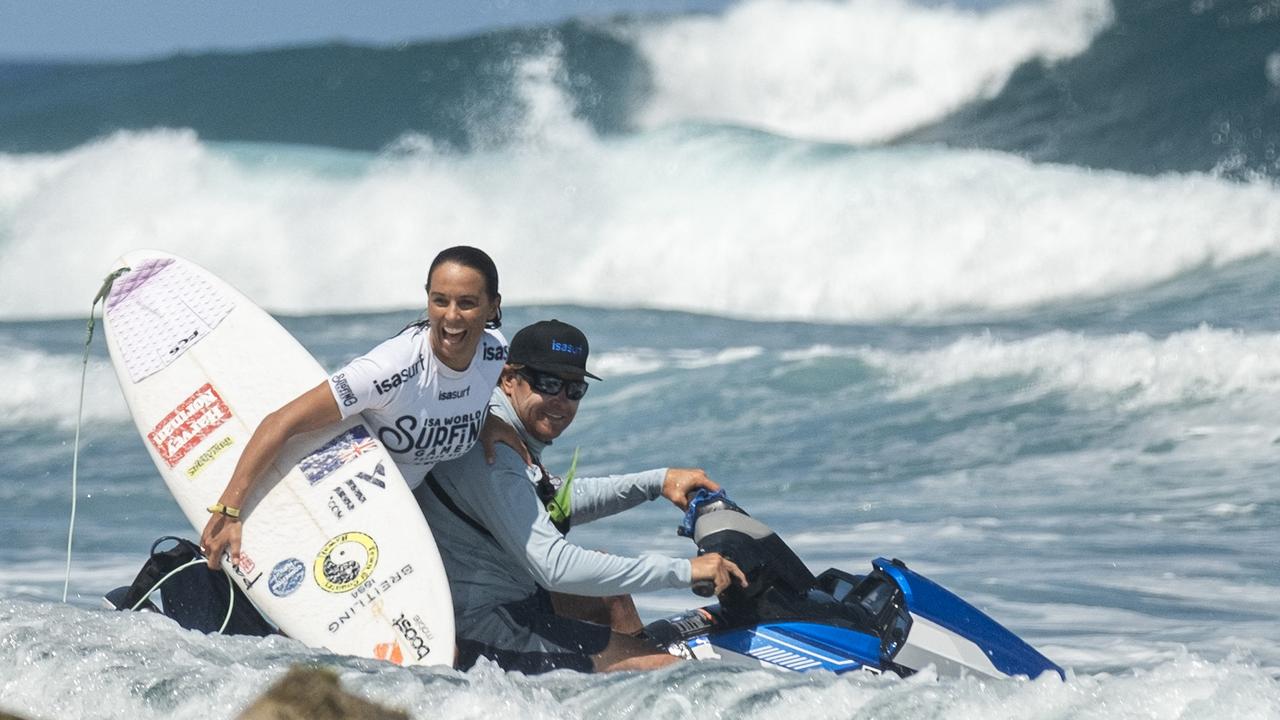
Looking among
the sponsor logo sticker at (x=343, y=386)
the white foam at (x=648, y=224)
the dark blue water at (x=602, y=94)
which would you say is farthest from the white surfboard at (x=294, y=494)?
the dark blue water at (x=602, y=94)

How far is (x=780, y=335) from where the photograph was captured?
588 inches

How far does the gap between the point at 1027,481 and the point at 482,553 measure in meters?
5.53

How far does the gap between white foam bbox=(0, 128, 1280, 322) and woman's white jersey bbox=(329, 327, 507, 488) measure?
12238mm

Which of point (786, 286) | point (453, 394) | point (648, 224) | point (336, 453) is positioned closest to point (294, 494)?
point (336, 453)

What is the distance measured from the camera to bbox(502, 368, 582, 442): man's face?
14.5ft

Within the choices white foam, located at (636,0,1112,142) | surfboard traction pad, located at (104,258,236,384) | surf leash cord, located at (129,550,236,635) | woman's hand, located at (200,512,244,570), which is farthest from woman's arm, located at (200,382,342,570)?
white foam, located at (636,0,1112,142)

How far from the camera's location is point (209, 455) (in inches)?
187

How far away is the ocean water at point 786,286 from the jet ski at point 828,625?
0.16 m

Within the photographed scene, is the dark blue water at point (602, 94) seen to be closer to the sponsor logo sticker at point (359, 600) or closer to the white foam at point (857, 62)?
the white foam at point (857, 62)

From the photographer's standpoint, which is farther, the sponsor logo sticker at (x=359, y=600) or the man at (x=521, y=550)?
the sponsor logo sticker at (x=359, y=600)

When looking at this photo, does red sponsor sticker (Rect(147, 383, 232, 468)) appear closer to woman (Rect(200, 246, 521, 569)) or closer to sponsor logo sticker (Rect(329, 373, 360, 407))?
woman (Rect(200, 246, 521, 569))

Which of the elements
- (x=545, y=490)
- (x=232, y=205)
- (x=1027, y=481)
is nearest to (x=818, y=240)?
(x=232, y=205)

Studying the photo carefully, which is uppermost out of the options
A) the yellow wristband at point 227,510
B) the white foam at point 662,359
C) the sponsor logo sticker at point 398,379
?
the sponsor logo sticker at point 398,379

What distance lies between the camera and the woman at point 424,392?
4.22 m
